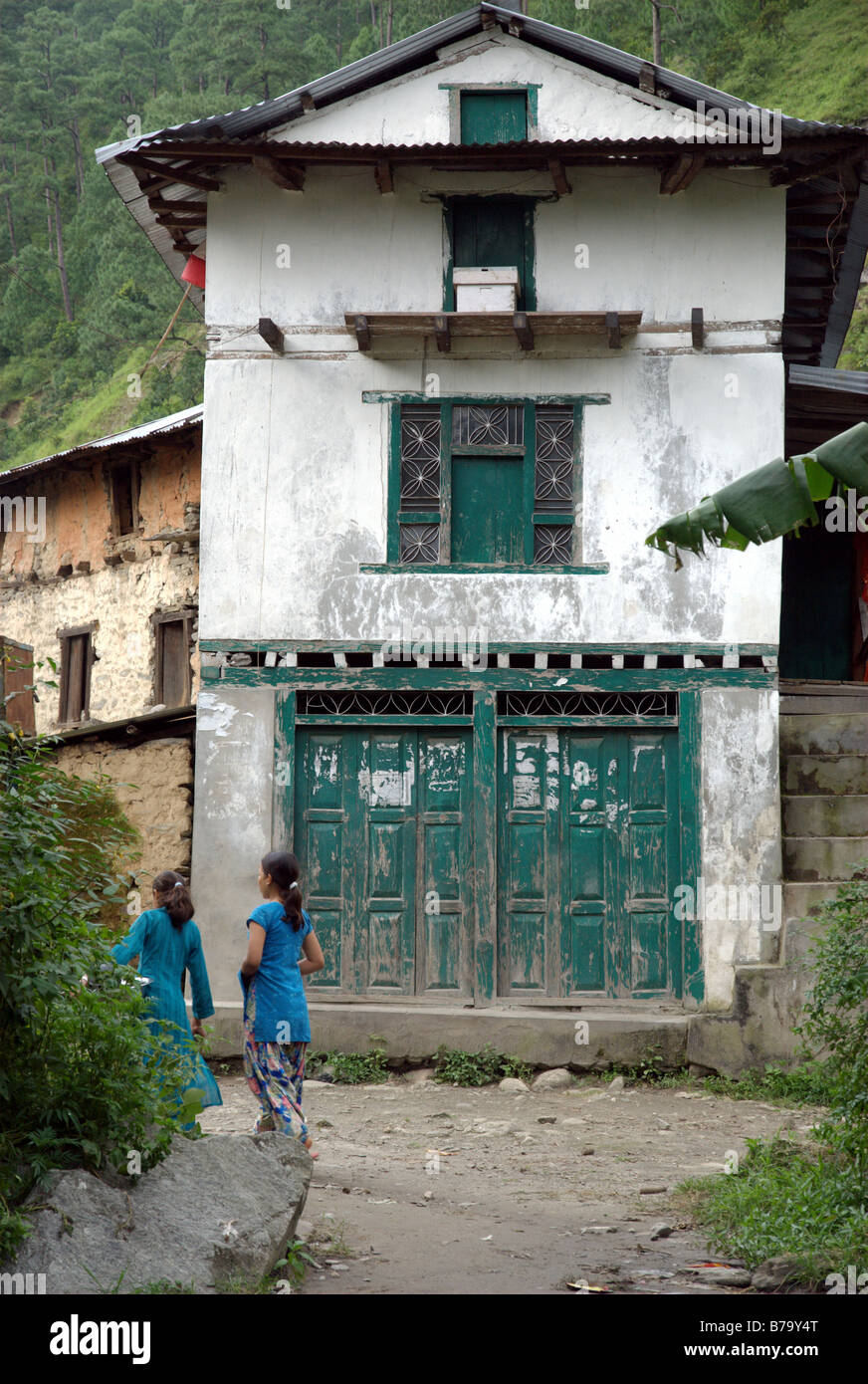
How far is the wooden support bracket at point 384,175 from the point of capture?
1139 centimetres

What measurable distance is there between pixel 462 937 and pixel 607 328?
5.38m

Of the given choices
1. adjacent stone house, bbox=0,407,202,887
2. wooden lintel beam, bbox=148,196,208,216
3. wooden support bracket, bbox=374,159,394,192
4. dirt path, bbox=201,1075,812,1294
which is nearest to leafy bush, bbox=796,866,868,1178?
dirt path, bbox=201,1075,812,1294

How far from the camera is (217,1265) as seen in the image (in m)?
4.70

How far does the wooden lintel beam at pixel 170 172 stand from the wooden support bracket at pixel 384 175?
149 cm

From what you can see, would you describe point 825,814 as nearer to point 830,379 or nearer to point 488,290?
point 830,379

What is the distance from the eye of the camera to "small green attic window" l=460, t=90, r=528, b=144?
12.0 m

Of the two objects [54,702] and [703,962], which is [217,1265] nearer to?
[703,962]

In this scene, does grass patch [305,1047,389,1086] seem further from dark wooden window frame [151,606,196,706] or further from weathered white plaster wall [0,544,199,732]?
dark wooden window frame [151,606,196,706]

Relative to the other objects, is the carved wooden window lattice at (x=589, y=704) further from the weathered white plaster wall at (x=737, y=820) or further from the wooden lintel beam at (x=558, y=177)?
the wooden lintel beam at (x=558, y=177)

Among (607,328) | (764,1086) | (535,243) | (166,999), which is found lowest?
(764,1086)

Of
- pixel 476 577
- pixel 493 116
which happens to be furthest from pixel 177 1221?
pixel 493 116

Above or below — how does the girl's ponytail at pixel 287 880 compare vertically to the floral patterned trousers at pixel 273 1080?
above

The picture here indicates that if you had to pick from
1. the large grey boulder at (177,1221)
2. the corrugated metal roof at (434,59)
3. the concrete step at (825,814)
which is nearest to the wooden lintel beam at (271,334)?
the corrugated metal roof at (434,59)
